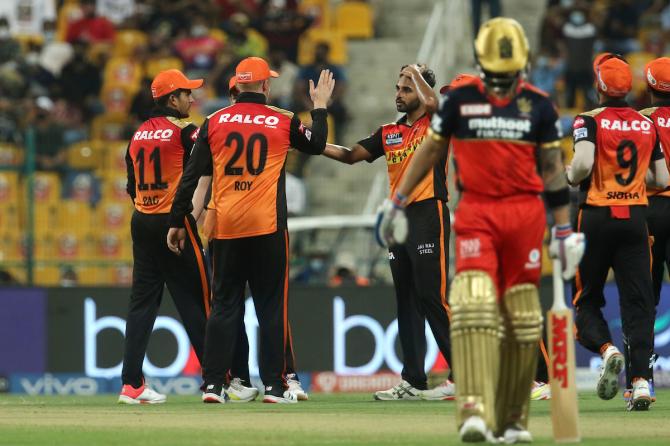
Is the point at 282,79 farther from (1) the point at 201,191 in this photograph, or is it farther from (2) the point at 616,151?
(2) the point at 616,151

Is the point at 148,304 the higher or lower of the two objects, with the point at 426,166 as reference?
lower

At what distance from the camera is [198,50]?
25.6m

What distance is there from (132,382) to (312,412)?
215 cm

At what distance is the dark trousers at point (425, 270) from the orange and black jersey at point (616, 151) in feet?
4.35

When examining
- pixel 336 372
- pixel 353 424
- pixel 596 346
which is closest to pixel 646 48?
pixel 336 372

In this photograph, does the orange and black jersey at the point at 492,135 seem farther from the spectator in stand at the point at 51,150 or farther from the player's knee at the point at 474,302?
the spectator in stand at the point at 51,150

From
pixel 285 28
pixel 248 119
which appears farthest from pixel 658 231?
pixel 285 28

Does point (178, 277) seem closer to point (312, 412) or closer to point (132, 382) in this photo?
point (132, 382)

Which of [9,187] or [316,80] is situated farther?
[316,80]

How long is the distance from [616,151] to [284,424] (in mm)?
3277

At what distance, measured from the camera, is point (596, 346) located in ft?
39.1

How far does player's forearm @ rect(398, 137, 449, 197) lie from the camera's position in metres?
8.97

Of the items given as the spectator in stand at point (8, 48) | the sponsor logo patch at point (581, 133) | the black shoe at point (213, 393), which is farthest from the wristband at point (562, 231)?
the spectator in stand at point (8, 48)

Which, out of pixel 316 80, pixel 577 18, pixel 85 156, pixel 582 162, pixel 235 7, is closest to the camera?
pixel 582 162
